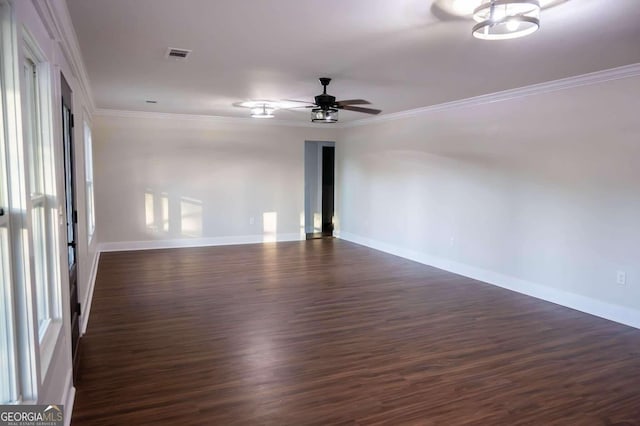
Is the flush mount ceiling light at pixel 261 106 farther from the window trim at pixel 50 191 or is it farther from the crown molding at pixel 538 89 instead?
the window trim at pixel 50 191

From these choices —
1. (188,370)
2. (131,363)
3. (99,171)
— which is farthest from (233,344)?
(99,171)

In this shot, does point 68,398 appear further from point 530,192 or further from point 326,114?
point 530,192

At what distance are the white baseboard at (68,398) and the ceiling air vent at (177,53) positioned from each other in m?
2.56

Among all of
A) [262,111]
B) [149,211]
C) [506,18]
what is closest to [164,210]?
[149,211]

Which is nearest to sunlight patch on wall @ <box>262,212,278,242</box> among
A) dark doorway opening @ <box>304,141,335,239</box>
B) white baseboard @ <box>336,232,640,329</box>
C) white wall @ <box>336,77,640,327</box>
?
dark doorway opening @ <box>304,141,335,239</box>

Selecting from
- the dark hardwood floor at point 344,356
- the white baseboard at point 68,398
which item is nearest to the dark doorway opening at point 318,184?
the dark hardwood floor at point 344,356

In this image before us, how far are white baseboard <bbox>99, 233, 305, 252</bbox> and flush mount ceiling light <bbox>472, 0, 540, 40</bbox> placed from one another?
6713mm

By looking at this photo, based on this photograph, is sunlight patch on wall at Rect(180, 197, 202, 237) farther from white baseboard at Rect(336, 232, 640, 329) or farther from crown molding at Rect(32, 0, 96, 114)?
crown molding at Rect(32, 0, 96, 114)

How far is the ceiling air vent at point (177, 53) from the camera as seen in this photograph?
3.53 metres

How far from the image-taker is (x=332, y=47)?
3.41 metres

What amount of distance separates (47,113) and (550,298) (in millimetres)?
5149

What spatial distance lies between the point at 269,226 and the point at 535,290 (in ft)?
17.1

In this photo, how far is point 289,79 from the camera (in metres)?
4.54

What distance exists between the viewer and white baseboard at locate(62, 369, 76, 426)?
2375 millimetres
